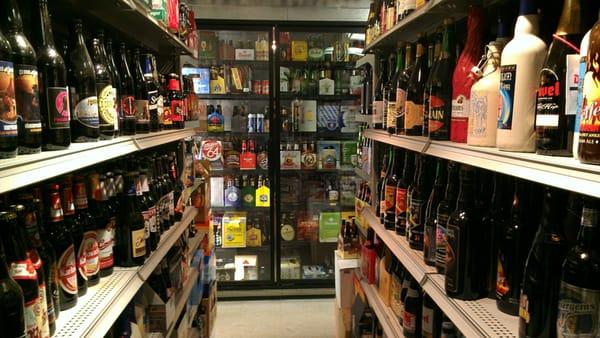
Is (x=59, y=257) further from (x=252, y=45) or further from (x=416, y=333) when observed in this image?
(x=252, y=45)

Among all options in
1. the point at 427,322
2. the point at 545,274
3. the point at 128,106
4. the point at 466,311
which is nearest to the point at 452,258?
the point at 466,311

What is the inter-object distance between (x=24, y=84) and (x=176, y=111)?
1670 millimetres

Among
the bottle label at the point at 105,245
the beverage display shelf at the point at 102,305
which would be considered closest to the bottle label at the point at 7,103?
the beverage display shelf at the point at 102,305

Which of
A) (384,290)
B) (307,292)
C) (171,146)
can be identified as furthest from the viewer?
(307,292)

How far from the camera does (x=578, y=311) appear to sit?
3.12 ft

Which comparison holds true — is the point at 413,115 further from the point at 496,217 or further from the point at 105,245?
the point at 105,245

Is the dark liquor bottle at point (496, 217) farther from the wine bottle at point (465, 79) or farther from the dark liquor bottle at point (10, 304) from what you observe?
the dark liquor bottle at point (10, 304)

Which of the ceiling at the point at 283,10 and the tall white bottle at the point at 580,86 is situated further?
the ceiling at the point at 283,10

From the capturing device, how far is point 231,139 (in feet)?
15.8

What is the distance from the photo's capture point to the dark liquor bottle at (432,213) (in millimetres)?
1739

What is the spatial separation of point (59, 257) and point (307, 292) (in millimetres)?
3614

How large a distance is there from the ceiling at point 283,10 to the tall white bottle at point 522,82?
11.5 feet

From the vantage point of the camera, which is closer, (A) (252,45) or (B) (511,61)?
(B) (511,61)

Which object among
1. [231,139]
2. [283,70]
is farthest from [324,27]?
[231,139]
